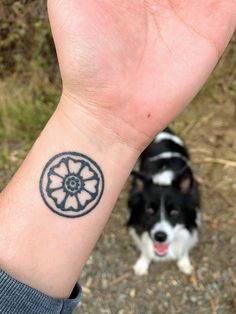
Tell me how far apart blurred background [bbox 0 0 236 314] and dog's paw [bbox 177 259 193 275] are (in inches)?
2.1

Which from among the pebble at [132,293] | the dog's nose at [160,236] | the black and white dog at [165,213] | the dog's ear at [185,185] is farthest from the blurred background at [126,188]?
the dog's ear at [185,185]

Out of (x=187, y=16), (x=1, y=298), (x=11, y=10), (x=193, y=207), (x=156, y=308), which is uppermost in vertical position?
(x=187, y=16)

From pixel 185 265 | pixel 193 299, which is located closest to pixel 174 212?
pixel 185 265

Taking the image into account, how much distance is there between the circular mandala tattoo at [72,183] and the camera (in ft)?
6.07

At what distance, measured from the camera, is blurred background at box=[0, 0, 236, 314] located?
147 inches

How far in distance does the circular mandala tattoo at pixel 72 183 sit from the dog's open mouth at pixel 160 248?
197cm

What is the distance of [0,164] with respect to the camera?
4359 millimetres

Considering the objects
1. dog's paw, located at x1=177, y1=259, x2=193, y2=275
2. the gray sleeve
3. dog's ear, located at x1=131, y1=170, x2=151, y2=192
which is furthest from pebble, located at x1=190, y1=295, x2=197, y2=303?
the gray sleeve

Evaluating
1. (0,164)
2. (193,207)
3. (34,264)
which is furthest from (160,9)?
(0,164)

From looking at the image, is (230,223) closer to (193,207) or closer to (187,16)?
(193,207)

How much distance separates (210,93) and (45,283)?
3.27 metres

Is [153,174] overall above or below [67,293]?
below

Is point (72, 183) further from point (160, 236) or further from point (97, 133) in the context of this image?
point (160, 236)

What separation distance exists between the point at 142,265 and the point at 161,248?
242 millimetres
